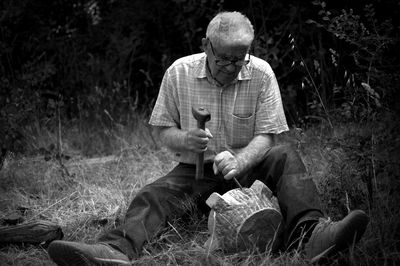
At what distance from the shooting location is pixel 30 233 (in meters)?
3.52

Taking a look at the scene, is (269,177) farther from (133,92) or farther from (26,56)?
(26,56)

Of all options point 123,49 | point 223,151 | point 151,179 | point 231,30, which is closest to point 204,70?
point 231,30

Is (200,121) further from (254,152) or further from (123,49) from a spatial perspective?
(123,49)

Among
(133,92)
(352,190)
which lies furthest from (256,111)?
(133,92)

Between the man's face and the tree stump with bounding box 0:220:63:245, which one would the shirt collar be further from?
the tree stump with bounding box 0:220:63:245

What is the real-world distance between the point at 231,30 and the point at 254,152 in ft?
2.02

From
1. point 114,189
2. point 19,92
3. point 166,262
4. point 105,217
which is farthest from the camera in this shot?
point 19,92

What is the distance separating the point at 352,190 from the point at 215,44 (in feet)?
3.26

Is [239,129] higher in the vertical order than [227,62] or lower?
lower

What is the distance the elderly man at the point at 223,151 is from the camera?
303 cm

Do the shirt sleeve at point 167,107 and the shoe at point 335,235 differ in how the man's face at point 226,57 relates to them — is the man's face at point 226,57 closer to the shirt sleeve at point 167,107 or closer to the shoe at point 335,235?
the shirt sleeve at point 167,107

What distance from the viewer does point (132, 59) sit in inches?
258

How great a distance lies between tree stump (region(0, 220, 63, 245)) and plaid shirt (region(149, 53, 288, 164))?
763mm

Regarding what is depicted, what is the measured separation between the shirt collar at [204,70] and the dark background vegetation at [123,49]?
165 centimetres
